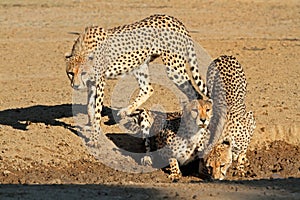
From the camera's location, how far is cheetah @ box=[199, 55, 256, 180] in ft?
29.3

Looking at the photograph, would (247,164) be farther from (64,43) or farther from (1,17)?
(1,17)

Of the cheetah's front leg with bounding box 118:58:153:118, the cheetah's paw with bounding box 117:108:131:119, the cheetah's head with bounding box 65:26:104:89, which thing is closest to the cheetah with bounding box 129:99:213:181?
the cheetah's paw with bounding box 117:108:131:119

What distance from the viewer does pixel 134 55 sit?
10852mm

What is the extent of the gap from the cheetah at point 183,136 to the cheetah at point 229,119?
0.78 ft

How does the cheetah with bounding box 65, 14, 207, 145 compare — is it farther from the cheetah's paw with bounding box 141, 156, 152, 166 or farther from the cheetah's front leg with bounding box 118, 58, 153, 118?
the cheetah's paw with bounding box 141, 156, 152, 166

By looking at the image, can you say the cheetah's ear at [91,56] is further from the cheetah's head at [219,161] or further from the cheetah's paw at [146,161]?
the cheetah's head at [219,161]

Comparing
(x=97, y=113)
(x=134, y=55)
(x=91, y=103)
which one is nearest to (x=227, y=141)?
(x=97, y=113)

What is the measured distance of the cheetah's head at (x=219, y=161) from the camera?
8844mm

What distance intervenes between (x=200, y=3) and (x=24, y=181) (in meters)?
17.2

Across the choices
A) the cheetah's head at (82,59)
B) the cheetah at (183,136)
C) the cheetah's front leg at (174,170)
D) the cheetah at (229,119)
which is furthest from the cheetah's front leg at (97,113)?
the cheetah at (229,119)

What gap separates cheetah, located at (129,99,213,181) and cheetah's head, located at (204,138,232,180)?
0.29m

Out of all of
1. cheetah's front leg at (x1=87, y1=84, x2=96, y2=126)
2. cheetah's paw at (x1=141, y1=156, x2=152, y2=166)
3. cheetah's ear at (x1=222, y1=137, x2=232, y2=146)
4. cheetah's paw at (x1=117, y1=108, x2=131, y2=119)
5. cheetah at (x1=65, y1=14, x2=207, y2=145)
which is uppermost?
cheetah at (x1=65, y1=14, x2=207, y2=145)

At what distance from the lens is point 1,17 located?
2203cm

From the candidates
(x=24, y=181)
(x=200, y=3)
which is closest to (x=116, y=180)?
(x=24, y=181)
